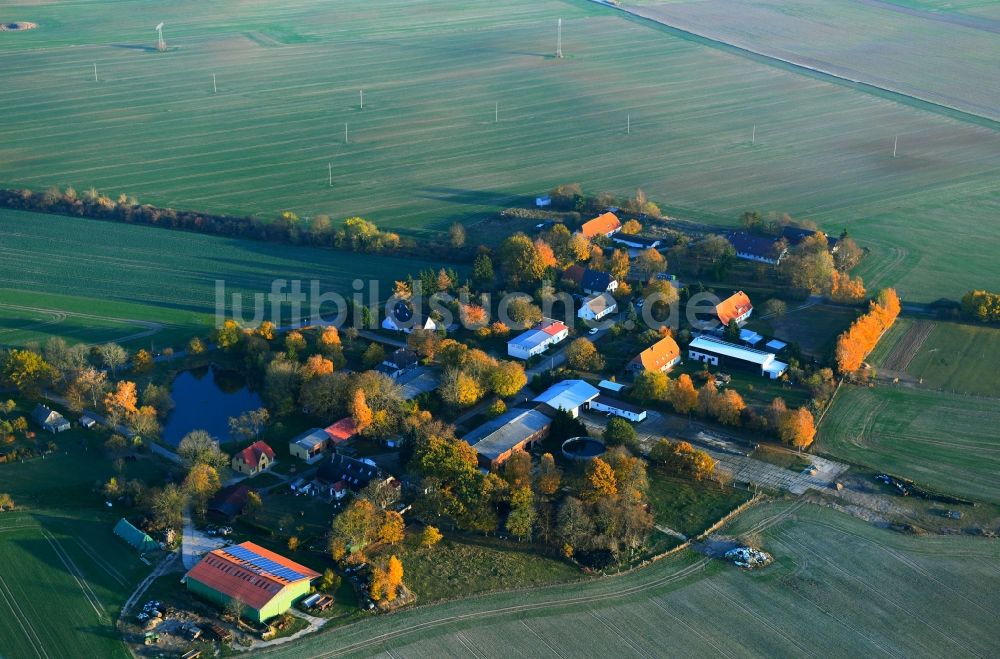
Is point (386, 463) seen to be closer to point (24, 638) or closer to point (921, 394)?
point (24, 638)

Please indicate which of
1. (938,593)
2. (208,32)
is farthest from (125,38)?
(938,593)

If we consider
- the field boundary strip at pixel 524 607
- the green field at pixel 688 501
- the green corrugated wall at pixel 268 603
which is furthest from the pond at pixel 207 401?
the green field at pixel 688 501

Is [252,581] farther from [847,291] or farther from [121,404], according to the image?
[847,291]

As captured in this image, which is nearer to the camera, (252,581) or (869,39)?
(252,581)

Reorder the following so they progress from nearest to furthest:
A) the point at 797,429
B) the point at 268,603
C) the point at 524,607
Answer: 1. the point at 268,603
2. the point at 524,607
3. the point at 797,429

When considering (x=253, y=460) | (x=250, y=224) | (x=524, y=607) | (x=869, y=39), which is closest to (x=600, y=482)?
(x=524, y=607)

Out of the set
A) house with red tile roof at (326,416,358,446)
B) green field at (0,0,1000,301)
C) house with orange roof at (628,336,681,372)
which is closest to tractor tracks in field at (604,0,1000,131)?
green field at (0,0,1000,301)

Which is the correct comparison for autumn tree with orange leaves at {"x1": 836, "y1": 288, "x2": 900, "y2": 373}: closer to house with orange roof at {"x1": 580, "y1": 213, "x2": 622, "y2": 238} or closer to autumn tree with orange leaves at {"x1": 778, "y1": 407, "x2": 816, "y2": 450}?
autumn tree with orange leaves at {"x1": 778, "y1": 407, "x2": 816, "y2": 450}

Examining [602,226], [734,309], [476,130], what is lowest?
[734,309]

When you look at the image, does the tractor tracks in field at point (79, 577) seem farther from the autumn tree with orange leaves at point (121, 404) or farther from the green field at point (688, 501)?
the green field at point (688, 501)

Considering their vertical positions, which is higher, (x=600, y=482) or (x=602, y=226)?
(x=602, y=226)
